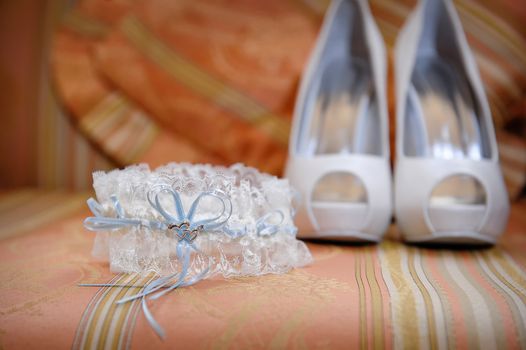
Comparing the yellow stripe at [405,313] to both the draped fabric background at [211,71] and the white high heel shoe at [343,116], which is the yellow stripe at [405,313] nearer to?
the white high heel shoe at [343,116]

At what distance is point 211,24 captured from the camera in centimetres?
108

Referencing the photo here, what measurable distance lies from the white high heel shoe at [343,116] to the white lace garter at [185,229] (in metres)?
0.15

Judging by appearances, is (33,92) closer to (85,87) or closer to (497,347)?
(85,87)

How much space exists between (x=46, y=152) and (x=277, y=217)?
2.80 feet

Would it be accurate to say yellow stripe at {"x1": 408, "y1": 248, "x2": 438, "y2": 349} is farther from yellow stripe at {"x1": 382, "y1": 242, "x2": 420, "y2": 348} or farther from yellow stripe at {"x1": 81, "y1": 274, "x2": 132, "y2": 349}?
yellow stripe at {"x1": 81, "y1": 274, "x2": 132, "y2": 349}

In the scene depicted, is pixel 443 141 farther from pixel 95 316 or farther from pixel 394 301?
pixel 95 316

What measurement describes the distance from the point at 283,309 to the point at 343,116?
0.57 m

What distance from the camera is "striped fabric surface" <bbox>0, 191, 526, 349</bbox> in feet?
1.40

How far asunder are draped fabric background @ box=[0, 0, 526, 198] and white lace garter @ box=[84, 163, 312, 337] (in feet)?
1.57

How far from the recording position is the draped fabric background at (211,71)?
3.40ft

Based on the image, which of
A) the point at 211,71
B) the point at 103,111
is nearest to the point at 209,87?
the point at 211,71

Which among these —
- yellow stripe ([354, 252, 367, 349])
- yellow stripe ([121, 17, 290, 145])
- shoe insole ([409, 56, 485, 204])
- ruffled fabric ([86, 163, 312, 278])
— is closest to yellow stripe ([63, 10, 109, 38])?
yellow stripe ([121, 17, 290, 145])

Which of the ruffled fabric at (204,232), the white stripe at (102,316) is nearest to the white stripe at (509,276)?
the ruffled fabric at (204,232)

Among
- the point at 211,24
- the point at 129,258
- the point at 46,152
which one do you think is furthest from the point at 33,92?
the point at 129,258
